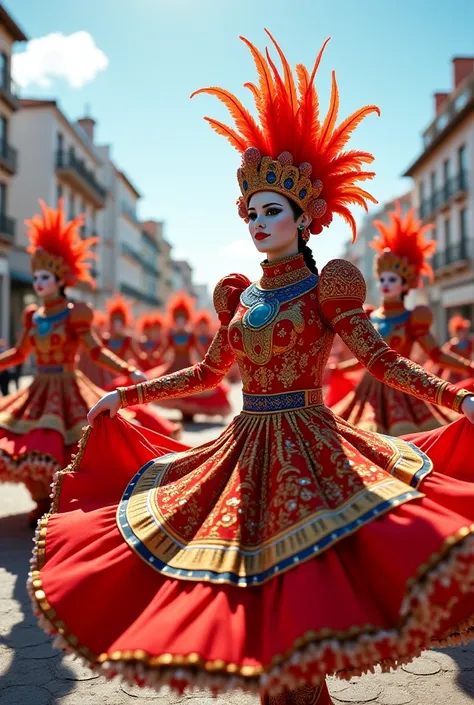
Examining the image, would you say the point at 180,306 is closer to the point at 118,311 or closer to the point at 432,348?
the point at 118,311

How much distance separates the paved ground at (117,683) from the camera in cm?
282

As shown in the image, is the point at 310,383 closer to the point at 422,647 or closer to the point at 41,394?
the point at 422,647

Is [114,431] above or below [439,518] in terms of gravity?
above

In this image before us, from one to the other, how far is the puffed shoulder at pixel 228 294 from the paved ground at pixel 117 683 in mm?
1665

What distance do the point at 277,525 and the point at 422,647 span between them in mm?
557

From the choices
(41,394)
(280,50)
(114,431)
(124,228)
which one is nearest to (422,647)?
(114,431)

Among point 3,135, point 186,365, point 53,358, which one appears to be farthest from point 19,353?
point 3,135

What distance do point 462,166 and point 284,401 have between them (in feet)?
93.8

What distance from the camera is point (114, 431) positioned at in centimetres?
291

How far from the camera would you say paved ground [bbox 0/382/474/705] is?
2.82m

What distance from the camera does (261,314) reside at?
2725 millimetres

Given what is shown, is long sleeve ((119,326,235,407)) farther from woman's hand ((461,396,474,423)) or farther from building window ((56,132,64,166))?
building window ((56,132,64,166))

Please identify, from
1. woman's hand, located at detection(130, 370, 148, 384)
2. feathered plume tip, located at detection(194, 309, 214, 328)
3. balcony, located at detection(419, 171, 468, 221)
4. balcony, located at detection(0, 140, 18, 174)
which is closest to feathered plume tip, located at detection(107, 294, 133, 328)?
feathered plume tip, located at detection(194, 309, 214, 328)

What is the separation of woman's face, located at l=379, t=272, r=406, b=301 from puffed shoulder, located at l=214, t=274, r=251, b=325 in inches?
106
